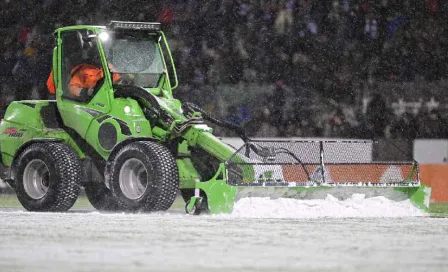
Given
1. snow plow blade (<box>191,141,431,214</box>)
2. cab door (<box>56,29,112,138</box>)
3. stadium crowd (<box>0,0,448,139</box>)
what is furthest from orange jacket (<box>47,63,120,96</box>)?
stadium crowd (<box>0,0,448,139</box>)

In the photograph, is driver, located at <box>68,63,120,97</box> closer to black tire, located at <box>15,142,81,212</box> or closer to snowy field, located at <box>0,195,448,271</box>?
black tire, located at <box>15,142,81,212</box>

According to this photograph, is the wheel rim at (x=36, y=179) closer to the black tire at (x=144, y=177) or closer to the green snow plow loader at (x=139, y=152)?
the green snow plow loader at (x=139, y=152)

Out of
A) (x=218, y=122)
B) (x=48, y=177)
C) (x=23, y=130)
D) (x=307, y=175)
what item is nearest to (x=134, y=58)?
(x=218, y=122)

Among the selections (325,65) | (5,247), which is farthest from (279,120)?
(5,247)

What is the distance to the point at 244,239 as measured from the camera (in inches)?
382

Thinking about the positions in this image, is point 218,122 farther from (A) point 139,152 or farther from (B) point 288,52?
(B) point 288,52

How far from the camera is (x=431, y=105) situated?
22406 millimetres

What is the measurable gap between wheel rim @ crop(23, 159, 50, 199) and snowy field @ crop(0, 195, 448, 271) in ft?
3.20

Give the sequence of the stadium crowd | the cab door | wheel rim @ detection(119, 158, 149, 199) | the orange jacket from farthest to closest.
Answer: the stadium crowd, the orange jacket, the cab door, wheel rim @ detection(119, 158, 149, 199)

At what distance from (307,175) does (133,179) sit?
7.05 ft

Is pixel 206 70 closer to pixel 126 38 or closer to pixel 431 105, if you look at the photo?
pixel 431 105

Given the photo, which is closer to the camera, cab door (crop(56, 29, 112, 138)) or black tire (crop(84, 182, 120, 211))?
cab door (crop(56, 29, 112, 138))

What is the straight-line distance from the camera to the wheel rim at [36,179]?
1425 cm

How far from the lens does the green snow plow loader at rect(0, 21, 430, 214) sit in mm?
13117
